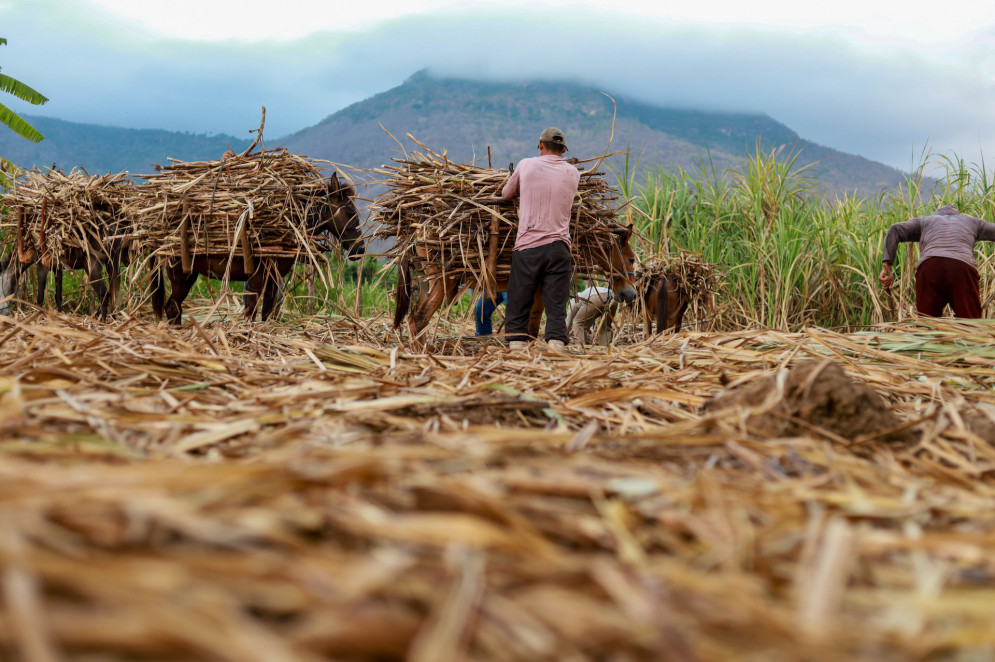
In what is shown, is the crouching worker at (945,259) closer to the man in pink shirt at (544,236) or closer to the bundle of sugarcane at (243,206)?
the man in pink shirt at (544,236)

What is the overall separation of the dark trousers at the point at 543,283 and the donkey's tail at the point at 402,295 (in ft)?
3.79

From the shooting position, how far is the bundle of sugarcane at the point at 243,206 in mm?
6039

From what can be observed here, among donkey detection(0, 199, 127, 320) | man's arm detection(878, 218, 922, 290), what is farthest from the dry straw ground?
donkey detection(0, 199, 127, 320)

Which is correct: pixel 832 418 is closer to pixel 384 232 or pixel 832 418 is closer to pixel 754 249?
pixel 384 232

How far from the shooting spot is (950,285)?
20.6 feet

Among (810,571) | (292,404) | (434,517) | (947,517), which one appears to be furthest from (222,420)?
(947,517)

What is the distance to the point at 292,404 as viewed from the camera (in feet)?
5.71

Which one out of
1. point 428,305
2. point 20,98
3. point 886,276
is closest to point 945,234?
point 886,276

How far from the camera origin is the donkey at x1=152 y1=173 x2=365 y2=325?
627 cm

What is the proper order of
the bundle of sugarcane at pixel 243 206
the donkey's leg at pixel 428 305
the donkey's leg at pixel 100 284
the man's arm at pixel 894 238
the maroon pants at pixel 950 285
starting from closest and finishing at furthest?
the donkey's leg at pixel 428 305 < the bundle of sugarcane at pixel 243 206 < the maroon pants at pixel 950 285 < the man's arm at pixel 894 238 < the donkey's leg at pixel 100 284

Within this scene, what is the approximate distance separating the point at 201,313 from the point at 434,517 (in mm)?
9116

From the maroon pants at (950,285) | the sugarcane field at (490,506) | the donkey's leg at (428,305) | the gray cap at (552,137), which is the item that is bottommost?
the donkey's leg at (428,305)

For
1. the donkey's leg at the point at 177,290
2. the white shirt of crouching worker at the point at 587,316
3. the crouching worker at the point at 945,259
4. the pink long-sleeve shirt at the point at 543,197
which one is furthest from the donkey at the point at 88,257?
the crouching worker at the point at 945,259

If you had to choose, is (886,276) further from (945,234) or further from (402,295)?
(402,295)
